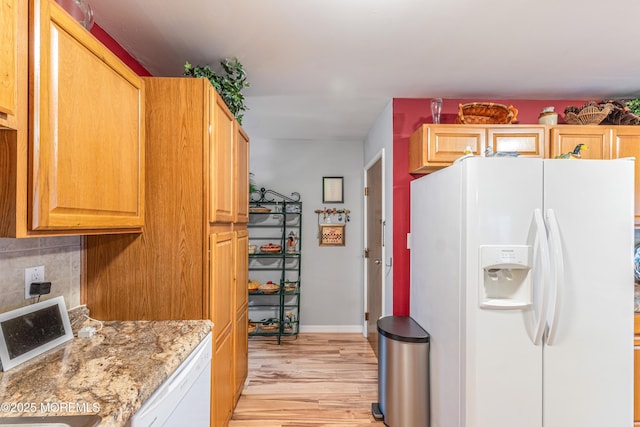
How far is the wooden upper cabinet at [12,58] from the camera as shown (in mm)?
856

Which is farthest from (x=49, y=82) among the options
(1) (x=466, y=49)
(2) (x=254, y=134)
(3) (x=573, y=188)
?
(2) (x=254, y=134)

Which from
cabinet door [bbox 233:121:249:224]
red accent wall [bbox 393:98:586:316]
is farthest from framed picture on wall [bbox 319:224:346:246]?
cabinet door [bbox 233:121:249:224]

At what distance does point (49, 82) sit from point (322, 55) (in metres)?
1.47

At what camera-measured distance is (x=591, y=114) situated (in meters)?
2.36

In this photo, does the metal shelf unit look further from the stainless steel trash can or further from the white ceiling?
the stainless steel trash can

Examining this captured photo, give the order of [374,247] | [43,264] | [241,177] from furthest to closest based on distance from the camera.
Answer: [374,247] < [241,177] < [43,264]

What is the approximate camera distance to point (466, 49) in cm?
194

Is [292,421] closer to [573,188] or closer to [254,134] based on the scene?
[573,188]

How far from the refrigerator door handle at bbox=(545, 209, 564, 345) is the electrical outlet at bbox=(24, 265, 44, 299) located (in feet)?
7.73

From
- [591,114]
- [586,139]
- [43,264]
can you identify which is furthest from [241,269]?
[591,114]

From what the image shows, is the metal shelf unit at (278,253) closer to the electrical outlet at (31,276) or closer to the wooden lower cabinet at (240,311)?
the wooden lower cabinet at (240,311)

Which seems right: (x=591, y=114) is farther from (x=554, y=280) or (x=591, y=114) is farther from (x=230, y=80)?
(x=230, y=80)

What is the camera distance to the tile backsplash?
1.23 m

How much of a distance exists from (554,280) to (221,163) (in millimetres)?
1869
